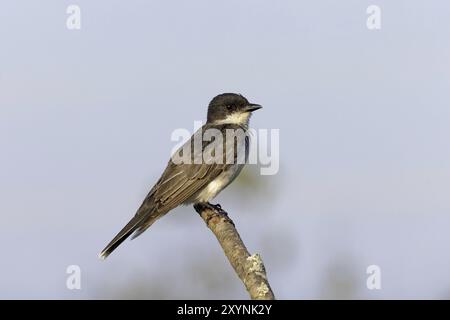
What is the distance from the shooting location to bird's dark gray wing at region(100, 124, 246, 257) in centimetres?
850

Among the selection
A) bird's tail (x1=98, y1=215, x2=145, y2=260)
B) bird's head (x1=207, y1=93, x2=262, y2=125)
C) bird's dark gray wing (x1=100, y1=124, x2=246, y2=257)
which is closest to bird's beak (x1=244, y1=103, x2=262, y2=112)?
bird's head (x1=207, y1=93, x2=262, y2=125)

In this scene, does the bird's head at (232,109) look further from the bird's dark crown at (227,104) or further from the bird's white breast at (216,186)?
the bird's white breast at (216,186)

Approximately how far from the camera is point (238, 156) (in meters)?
9.11

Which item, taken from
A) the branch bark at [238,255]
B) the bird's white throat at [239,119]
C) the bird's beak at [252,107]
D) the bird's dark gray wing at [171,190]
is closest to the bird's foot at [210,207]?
the branch bark at [238,255]

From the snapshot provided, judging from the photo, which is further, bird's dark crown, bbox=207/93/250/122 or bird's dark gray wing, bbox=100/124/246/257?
bird's dark crown, bbox=207/93/250/122

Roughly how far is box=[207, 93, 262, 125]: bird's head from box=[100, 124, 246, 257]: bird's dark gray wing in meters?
0.63

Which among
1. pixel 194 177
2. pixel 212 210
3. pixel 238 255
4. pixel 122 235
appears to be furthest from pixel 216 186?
pixel 238 255

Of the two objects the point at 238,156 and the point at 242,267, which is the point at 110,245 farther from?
the point at 242,267

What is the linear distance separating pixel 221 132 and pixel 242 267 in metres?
3.36

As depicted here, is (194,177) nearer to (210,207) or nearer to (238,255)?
(210,207)

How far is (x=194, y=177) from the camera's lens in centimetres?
891

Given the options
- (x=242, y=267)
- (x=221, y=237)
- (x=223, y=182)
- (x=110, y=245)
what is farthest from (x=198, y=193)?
(x=242, y=267)

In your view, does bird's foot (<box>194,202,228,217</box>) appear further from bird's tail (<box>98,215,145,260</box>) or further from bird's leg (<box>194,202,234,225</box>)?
bird's tail (<box>98,215,145,260</box>)
